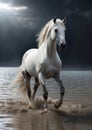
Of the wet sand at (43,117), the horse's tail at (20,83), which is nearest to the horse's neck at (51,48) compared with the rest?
the wet sand at (43,117)

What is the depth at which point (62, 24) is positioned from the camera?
36.0 ft

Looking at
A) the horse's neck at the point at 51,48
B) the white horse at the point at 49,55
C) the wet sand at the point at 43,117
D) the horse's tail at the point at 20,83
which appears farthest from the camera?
the horse's tail at the point at 20,83

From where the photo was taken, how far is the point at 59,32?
10.8m

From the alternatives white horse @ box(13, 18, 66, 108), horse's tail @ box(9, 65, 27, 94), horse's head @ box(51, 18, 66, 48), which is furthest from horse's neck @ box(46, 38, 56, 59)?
horse's tail @ box(9, 65, 27, 94)

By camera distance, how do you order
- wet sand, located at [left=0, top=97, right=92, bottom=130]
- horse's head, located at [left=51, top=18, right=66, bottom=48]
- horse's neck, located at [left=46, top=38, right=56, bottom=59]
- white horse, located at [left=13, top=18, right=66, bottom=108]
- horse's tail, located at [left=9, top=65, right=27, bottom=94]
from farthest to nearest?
horse's tail, located at [left=9, top=65, right=27, bottom=94]
horse's neck, located at [left=46, top=38, right=56, bottom=59]
white horse, located at [left=13, top=18, right=66, bottom=108]
horse's head, located at [left=51, top=18, right=66, bottom=48]
wet sand, located at [left=0, top=97, right=92, bottom=130]

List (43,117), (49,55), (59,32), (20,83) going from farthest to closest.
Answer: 1. (20,83)
2. (49,55)
3. (59,32)
4. (43,117)

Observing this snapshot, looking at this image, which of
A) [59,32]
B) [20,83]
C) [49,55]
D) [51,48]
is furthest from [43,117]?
[20,83]

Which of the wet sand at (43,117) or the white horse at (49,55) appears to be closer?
the wet sand at (43,117)

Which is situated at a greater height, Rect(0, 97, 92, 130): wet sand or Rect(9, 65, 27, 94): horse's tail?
Rect(9, 65, 27, 94): horse's tail

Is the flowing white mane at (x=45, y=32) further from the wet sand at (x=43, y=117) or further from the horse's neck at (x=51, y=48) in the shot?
the wet sand at (x=43, y=117)

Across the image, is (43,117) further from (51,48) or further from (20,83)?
(20,83)

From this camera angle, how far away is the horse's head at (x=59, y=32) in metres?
10.5

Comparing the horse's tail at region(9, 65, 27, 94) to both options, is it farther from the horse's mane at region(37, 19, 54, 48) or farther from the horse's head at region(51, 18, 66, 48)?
the horse's head at region(51, 18, 66, 48)

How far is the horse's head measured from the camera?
10515mm
